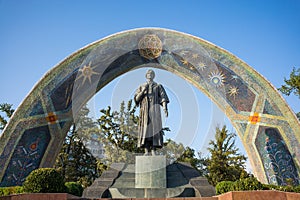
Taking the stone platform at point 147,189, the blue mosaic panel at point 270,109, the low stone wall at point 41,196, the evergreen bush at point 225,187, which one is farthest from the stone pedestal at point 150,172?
the blue mosaic panel at point 270,109

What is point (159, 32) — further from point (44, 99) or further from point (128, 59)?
point (44, 99)

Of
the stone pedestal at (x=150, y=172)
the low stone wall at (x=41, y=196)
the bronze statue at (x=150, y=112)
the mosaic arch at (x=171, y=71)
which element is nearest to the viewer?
the low stone wall at (x=41, y=196)

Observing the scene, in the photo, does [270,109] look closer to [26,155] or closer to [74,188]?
[74,188]

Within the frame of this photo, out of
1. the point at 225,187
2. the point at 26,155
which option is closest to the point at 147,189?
the point at 225,187

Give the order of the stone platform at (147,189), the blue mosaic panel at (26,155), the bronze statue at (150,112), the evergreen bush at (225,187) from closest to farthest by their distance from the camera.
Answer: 1. the evergreen bush at (225,187)
2. the stone platform at (147,189)
3. the bronze statue at (150,112)
4. the blue mosaic panel at (26,155)

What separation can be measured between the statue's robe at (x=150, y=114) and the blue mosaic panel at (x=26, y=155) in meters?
6.48

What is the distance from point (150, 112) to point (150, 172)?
1.58 m

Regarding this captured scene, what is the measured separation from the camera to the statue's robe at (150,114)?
7879 mm

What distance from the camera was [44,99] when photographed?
42.9 feet

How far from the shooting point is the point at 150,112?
8.02 meters

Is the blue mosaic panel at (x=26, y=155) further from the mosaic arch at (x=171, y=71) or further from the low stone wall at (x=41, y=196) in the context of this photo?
the low stone wall at (x=41, y=196)

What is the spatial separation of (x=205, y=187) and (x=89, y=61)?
8.59 meters

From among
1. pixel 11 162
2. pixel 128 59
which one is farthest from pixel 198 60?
pixel 11 162

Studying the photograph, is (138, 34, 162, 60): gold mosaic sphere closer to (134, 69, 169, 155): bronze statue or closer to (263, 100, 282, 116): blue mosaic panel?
(263, 100, 282, 116): blue mosaic panel
